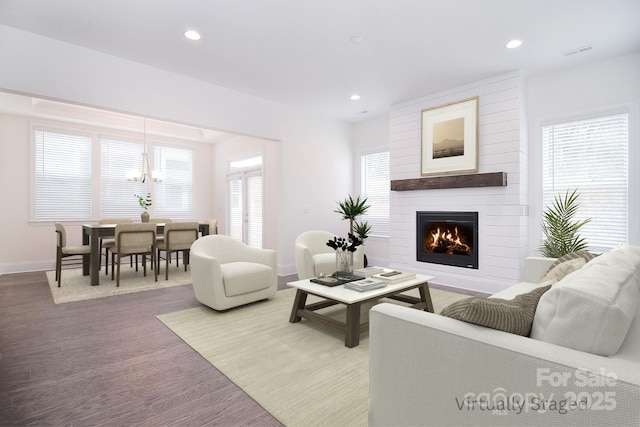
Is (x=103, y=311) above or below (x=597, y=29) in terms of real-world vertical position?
below

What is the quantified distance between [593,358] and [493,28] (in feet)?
10.9

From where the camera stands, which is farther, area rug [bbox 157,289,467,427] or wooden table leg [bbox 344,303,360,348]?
wooden table leg [bbox 344,303,360,348]

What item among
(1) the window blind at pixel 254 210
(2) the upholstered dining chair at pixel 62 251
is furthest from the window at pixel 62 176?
(1) the window blind at pixel 254 210

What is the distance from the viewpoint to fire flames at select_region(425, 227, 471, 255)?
4754 millimetres

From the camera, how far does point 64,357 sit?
7.94 feet

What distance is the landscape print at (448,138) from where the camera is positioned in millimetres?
4672

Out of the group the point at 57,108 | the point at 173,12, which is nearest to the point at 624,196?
the point at 173,12

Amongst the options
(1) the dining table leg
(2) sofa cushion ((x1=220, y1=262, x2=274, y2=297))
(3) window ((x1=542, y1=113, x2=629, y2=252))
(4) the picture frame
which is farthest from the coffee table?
(1) the dining table leg

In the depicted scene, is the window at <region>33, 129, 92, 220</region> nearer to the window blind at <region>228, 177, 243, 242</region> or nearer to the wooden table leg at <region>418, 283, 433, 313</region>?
the window blind at <region>228, 177, 243, 242</region>

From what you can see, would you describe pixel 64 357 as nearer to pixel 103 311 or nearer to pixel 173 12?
pixel 103 311

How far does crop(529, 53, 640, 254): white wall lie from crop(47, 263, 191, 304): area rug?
5151 mm

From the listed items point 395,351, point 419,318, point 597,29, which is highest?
point 597,29

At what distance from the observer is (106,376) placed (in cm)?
216

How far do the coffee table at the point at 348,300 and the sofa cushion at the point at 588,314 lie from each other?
5.19ft
